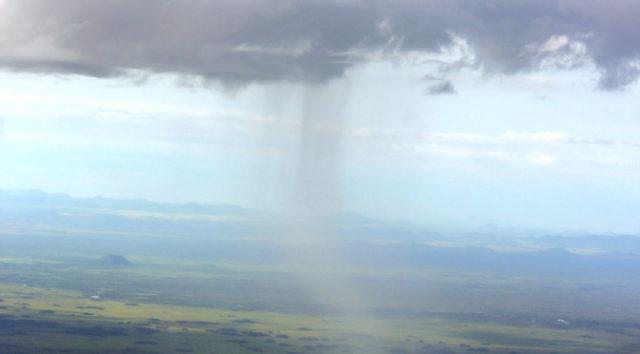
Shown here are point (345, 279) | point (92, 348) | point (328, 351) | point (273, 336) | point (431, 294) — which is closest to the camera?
point (92, 348)

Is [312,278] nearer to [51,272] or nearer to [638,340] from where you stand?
[51,272]

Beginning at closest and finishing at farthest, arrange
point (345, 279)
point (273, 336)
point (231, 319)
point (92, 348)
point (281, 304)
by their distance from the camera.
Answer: point (92, 348)
point (273, 336)
point (231, 319)
point (281, 304)
point (345, 279)

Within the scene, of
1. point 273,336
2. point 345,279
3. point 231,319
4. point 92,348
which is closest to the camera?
point 92,348

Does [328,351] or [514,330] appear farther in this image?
[514,330]

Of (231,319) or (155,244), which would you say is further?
(155,244)

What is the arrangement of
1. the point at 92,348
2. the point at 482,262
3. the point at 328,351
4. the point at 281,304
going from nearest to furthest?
the point at 92,348, the point at 328,351, the point at 281,304, the point at 482,262

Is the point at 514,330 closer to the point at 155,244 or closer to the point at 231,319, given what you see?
the point at 231,319

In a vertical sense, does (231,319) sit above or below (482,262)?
below

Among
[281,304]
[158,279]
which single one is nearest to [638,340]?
[281,304]

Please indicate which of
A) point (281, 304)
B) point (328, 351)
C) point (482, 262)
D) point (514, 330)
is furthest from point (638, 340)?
point (482, 262)
